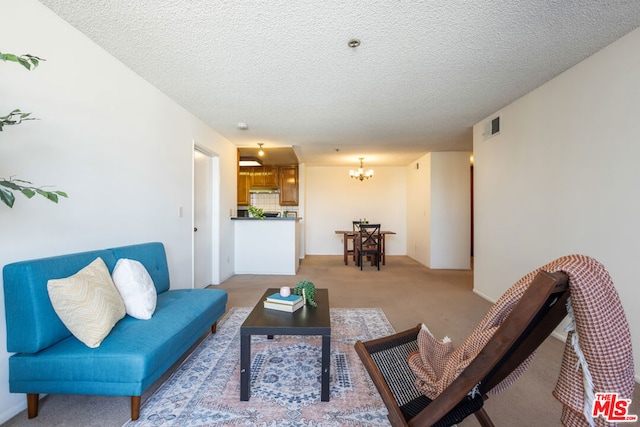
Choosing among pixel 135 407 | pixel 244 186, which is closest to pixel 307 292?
pixel 135 407

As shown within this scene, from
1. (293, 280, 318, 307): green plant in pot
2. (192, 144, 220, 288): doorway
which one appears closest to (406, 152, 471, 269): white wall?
(192, 144, 220, 288): doorway

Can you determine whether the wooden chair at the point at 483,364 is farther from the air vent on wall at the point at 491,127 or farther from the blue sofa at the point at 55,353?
the air vent on wall at the point at 491,127

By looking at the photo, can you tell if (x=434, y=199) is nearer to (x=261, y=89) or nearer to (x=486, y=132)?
(x=486, y=132)

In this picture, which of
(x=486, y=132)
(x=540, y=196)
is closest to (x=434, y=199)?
(x=486, y=132)

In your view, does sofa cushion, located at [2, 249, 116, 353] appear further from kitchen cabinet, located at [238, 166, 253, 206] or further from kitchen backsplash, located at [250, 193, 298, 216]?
kitchen backsplash, located at [250, 193, 298, 216]

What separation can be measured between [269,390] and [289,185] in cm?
536

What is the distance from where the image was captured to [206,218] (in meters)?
4.10

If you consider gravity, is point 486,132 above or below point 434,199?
above

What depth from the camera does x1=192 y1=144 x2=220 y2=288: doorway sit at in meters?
3.78

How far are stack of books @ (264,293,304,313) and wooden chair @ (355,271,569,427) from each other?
65 centimetres

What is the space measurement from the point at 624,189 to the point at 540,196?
30.5 inches

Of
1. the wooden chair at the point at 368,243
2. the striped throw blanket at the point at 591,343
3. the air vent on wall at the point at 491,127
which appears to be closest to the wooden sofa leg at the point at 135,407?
the striped throw blanket at the point at 591,343

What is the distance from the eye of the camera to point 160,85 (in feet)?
8.76

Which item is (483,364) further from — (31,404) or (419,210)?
(419,210)
